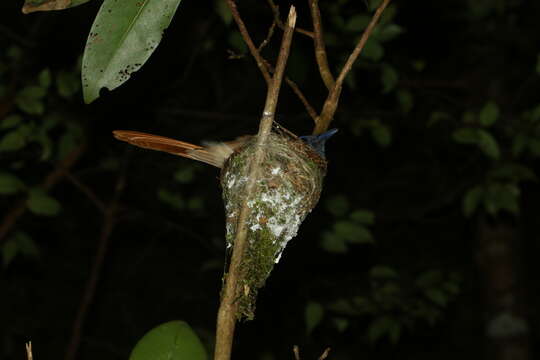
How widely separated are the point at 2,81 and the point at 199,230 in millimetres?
1733

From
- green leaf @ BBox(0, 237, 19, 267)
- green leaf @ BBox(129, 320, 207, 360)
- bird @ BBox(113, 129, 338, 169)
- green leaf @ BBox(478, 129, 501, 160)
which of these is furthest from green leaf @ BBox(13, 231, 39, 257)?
green leaf @ BBox(478, 129, 501, 160)

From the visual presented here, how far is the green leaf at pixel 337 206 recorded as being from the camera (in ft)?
10.5

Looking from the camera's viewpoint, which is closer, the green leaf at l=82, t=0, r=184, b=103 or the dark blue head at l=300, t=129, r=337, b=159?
the green leaf at l=82, t=0, r=184, b=103

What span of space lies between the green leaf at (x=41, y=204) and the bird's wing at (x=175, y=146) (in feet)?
3.76

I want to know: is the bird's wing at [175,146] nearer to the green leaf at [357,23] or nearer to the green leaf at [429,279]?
the green leaf at [357,23]

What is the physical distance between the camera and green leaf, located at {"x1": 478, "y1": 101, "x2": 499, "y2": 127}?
2895mm

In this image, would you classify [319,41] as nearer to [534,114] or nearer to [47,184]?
[534,114]

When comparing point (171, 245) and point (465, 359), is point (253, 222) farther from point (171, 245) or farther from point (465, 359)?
point (465, 359)

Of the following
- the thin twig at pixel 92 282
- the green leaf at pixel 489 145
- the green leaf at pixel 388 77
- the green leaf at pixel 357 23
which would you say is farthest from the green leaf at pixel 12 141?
the green leaf at pixel 489 145

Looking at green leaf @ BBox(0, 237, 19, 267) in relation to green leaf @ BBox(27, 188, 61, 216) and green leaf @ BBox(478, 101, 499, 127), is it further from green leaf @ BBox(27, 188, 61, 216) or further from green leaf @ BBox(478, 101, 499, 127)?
green leaf @ BBox(478, 101, 499, 127)

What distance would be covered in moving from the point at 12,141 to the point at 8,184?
9.3 inches

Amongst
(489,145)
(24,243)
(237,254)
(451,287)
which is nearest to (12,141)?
(24,243)

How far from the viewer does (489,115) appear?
2.92m

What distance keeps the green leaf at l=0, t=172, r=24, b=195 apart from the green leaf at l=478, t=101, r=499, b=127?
2345 mm
